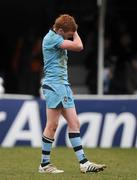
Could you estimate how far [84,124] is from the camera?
49.3 feet

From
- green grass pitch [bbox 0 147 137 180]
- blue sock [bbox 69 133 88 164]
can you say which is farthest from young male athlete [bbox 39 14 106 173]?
green grass pitch [bbox 0 147 137 180]

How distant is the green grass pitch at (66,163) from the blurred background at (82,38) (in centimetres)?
381

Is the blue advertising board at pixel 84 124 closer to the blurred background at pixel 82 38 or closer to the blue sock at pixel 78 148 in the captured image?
the blurred background at pixel 82 38

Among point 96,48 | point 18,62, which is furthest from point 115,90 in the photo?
point 18,62

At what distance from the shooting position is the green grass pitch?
1002 cm

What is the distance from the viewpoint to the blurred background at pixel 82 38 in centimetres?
1806

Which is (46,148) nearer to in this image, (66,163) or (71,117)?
(71,117)

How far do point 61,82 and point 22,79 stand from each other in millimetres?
8487

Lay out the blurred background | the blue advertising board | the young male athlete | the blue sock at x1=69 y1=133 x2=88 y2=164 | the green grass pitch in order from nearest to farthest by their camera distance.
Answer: the green grass pitch, the young male athlete, the blue sock at x1=69 y1=133 x2=88 y2=164, the blue advertising board, the blurred background

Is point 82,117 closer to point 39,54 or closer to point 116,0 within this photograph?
point 39,54

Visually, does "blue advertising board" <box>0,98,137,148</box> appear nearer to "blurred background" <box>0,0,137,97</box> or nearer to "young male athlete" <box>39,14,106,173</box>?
"blurred background" <box>0,0,137,97</box>

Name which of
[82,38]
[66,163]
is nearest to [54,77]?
[66,163]

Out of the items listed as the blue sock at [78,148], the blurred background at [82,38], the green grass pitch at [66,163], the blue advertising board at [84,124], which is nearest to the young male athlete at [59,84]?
the blue sock at [78,148]

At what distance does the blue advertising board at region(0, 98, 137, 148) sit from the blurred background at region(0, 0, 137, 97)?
259cm
